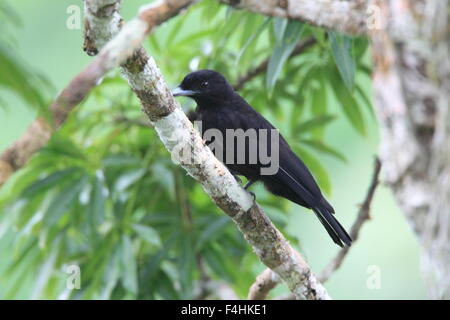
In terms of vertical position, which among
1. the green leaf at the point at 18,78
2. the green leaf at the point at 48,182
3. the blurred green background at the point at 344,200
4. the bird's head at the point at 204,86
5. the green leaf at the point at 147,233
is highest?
the green leaf at the point at 18,78

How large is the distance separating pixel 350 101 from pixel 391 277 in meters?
2.74

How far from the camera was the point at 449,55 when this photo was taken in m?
1.47

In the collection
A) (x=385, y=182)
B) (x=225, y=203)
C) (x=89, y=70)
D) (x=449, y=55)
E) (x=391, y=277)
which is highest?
(x=89, y=70)

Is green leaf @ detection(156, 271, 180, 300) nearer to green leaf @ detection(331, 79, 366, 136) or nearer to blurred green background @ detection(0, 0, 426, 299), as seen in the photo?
green leaf @ detection(331, 79, 366, 136)

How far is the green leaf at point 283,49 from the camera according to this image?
3.14m

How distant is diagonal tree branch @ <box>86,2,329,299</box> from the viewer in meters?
2.12

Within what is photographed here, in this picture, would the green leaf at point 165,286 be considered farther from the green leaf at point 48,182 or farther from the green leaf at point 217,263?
the green leaf at point 48,182

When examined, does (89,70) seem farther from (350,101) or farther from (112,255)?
(350,101)

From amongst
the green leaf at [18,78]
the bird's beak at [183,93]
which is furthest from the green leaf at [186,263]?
the green leaf at [18,78]

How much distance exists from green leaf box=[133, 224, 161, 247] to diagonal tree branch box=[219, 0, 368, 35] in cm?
136

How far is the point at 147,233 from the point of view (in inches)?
142

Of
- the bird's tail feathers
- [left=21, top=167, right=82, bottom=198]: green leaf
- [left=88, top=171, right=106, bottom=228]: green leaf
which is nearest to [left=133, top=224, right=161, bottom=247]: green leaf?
[left=88, top=171, right=106, bottom=228]: green leaf

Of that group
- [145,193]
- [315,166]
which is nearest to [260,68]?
[315,166]
